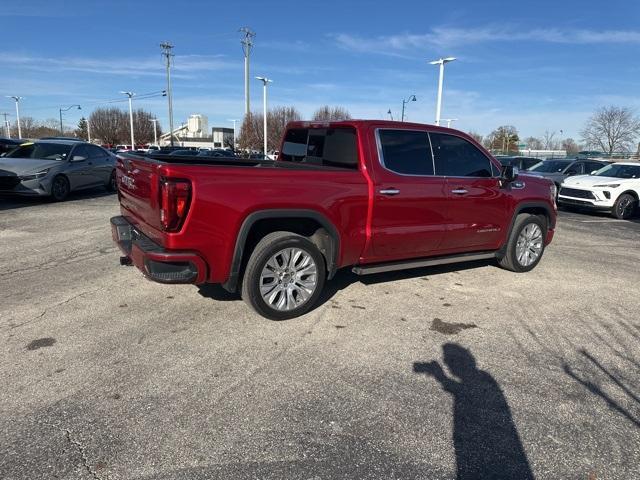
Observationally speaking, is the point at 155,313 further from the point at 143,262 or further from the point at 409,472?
the point at 409,472

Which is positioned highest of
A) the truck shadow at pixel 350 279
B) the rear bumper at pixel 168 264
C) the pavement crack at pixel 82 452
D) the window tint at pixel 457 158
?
the window tint at pixel 457 158

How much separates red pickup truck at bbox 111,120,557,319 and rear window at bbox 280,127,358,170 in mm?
16

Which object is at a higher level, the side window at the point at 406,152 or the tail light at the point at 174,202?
the side window at the point at 406,152

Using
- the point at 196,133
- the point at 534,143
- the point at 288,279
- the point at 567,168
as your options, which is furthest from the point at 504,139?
the point at 288,279

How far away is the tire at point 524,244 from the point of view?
6211 mm

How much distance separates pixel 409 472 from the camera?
2.48 m

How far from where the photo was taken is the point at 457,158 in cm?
554

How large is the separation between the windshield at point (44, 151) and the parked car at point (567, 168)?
14.0 m

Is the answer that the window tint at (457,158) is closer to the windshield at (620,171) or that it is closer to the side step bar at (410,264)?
the side step bar at (410,264)

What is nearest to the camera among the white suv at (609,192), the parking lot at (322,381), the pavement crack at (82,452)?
the pavement crack at (82,452)

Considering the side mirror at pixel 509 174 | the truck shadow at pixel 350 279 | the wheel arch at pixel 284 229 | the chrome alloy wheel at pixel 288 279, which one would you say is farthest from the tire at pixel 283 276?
the side mirror at pixel 509 174

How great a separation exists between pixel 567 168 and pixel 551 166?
80 centimetres

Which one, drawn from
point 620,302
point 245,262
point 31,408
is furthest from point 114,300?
point 620,302

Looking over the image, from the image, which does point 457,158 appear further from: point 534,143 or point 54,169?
point 534,143
